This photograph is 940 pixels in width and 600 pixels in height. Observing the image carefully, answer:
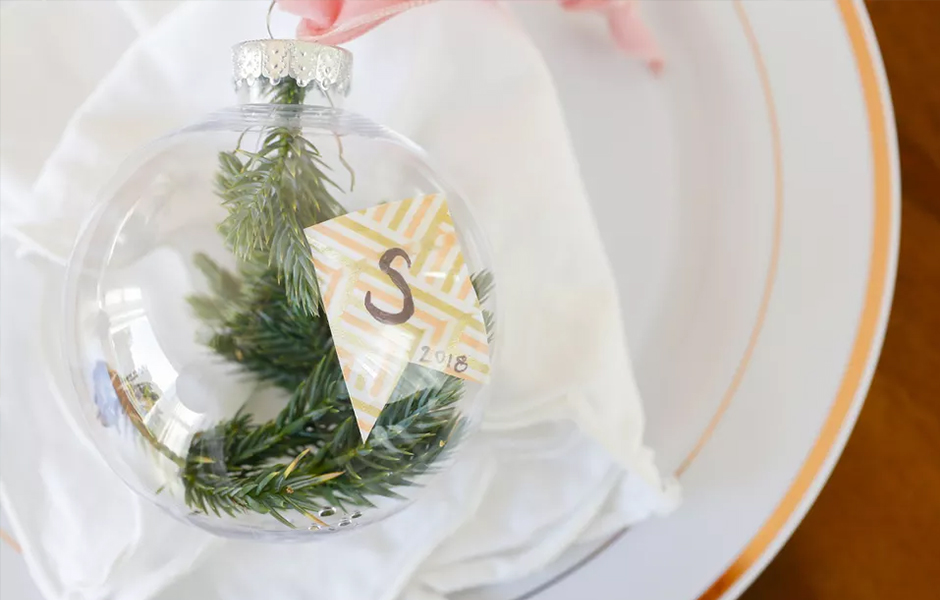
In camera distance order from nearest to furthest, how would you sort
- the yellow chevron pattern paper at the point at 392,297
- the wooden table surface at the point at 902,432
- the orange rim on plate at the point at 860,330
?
the yellow chevron pattern paper at the point at 392,297, the orange rim on plate at the point at 860,330, the wooden table surface at the point at 902,432

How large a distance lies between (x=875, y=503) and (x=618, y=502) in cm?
26

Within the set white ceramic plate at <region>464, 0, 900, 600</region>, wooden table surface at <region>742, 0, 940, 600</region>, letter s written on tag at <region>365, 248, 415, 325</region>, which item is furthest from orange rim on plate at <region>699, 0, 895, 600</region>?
letter s written on tag at <region>365, 248, 415, 325</region>

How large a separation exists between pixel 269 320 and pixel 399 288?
0.32 feet

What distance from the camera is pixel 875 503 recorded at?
0.58m

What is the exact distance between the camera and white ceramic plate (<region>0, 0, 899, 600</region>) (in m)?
0.47

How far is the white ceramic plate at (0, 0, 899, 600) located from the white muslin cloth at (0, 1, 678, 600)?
4cm

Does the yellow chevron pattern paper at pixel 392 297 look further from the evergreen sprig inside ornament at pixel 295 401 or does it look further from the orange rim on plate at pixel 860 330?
the orange rim on plate at pixel 860 330

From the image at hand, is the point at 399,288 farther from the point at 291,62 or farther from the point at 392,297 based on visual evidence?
the point at 291,62

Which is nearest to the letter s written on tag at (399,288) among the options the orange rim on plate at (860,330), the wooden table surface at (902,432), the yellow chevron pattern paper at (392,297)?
the yellow chevron pattern paper at (392,297)

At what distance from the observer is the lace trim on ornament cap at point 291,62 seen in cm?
36

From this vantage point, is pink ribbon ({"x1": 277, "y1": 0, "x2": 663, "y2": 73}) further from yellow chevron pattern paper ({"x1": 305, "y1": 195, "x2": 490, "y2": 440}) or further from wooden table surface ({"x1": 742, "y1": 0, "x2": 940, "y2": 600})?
wooden table surface ({"x1": 742, "y1": 0, "x2": 940, "y2": 600})

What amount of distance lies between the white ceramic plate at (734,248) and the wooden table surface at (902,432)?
0.15 metres

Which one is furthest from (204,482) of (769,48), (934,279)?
(934,279)

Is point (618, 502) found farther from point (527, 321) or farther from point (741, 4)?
point (741, 4)
